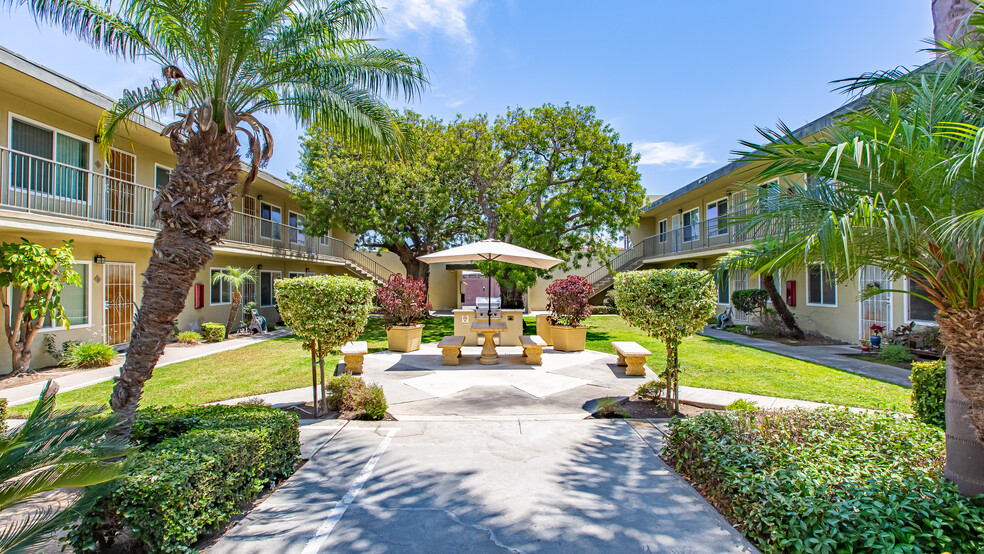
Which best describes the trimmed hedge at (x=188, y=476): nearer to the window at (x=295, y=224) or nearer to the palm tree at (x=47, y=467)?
the palm tree at (x=47, y=467)

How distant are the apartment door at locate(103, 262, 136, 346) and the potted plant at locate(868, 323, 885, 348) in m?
19.1

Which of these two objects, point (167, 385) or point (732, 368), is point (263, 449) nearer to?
point (167, 385)

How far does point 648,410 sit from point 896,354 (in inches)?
292

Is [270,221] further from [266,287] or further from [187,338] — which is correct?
[187,338]

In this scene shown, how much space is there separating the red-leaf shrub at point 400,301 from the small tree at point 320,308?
17.9ft

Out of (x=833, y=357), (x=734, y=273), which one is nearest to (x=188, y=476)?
(x=734, y=273)

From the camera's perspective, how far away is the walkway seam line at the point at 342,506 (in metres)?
3.00

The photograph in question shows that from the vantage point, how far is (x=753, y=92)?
1086 cm

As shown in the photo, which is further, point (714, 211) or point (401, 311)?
point (714, 211)

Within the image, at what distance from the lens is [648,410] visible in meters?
6.13

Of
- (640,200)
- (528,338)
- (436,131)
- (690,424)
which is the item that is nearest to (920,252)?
(690,424)

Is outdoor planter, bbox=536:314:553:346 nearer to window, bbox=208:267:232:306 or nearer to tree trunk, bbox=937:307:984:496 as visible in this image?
tree trunk, bbox=937:307:984:496

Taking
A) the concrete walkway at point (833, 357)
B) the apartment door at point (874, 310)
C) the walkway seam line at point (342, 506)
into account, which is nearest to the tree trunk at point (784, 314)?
the concrete walkway at point (833, 357)

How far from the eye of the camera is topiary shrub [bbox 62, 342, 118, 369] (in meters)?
9.48
